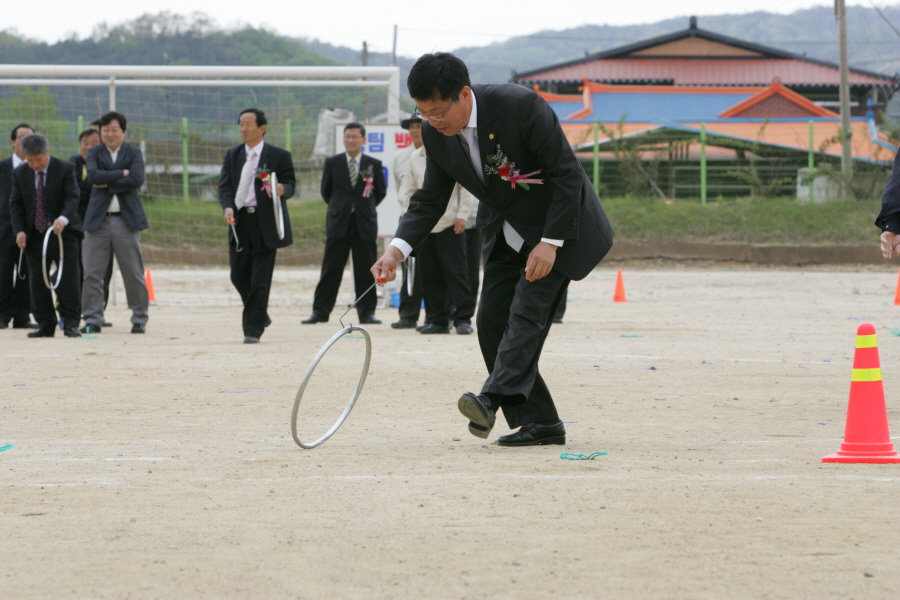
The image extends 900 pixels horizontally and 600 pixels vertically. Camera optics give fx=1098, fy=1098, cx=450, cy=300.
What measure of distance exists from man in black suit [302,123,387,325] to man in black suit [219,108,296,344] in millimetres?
1736

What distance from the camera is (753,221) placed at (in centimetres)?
2567

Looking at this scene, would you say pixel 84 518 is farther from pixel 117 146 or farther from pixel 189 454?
pixel 117 146

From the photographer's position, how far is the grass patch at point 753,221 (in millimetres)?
24812

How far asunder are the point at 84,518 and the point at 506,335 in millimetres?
1846

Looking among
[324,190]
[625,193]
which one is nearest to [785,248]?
[625,193]

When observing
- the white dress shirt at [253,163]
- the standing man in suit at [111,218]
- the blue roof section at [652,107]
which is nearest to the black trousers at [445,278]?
the white dress shirt at [253,163]

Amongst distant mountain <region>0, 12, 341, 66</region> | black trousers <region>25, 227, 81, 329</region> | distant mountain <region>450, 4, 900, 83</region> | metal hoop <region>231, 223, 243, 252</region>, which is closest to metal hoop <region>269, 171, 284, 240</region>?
metal hoop <region>231, 223, 243, 252</region>

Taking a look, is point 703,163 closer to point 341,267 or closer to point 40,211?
point 341,267

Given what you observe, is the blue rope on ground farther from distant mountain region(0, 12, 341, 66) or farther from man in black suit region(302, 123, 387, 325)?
distant mountain region(0, 12, 341, 66)

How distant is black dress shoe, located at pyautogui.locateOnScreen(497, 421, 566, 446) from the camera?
4797 millimetres

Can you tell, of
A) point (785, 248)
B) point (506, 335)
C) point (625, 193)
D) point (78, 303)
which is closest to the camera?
point (506, 335)

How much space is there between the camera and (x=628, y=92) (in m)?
33.5

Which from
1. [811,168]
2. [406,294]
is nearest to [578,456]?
[406,294]

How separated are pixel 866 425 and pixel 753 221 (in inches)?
869
